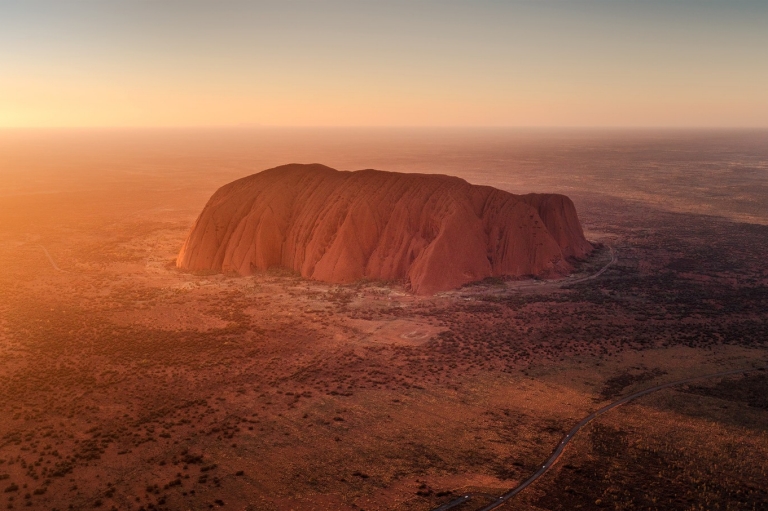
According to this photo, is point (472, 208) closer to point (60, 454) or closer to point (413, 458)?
point (413, 458)

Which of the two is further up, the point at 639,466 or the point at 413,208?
the point at 413,208

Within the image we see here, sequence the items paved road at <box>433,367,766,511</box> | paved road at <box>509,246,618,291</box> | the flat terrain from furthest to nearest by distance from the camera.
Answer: paved road at <box>509,246,618,291</box> < the flat terrain < paved road at <box>433,367,766,511</box>

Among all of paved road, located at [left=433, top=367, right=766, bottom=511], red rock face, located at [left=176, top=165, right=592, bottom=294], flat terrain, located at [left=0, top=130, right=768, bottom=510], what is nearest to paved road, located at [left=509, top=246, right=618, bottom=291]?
flat terrain, located at [left=0, top=130, right=768, bottom=510]

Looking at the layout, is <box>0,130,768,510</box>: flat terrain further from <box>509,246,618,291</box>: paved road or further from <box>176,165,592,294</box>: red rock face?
<box>176,165,592,294</box>: red rock face

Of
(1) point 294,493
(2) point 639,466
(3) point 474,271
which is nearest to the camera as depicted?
(1) point 294,493

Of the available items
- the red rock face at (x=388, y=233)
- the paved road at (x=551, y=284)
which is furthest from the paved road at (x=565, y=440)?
the red rock face at (x=388, y=233)

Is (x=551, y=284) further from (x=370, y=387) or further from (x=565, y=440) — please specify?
(x=565, y=440)

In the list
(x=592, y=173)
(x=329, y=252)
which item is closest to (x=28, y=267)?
(x=329, y=252)
